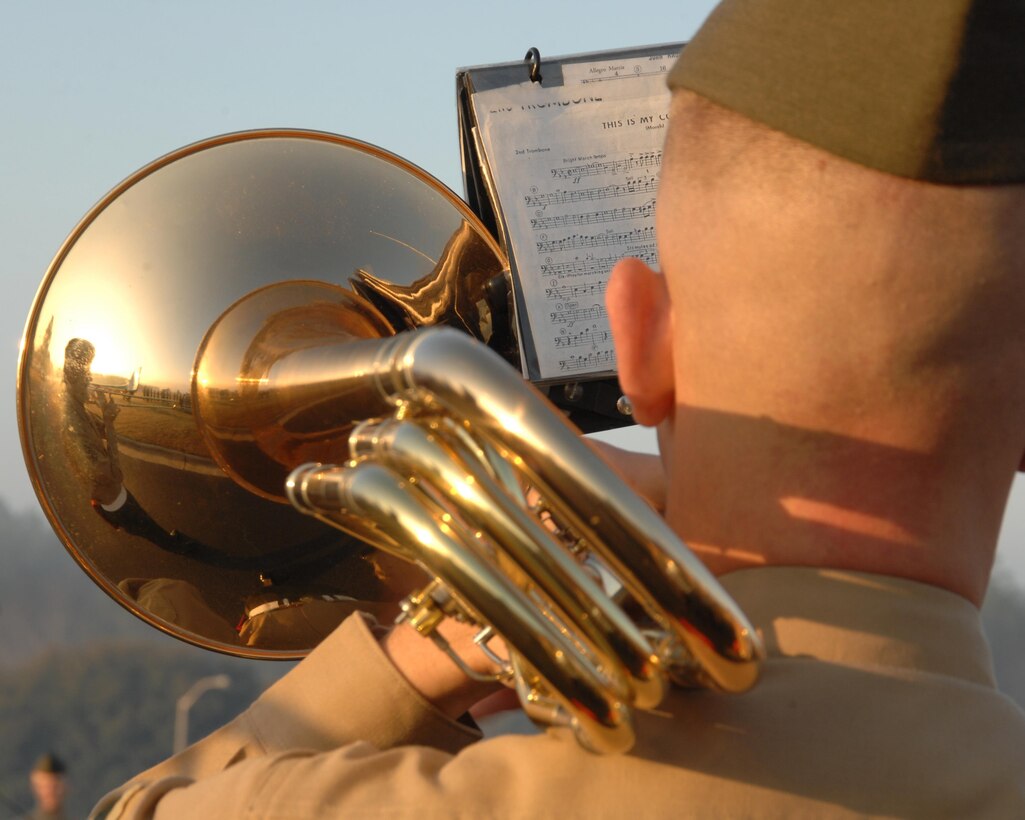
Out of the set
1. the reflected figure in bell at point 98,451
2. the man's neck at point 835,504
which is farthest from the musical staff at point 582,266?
the man's neck at point 835,504

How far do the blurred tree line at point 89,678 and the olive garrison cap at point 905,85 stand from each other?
4322 centimetres

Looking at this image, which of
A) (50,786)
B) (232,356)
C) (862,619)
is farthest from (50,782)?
(862,619)

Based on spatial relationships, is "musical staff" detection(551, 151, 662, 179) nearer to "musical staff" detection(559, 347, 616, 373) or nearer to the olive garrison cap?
"musical staff" detection(559, 347, 616, 373)

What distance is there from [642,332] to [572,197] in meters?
1.05

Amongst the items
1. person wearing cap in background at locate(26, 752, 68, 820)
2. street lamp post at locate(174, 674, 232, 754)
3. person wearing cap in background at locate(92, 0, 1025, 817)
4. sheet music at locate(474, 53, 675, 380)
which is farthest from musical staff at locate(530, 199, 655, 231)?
street lamp post at locate(174, 674, 232, 754)

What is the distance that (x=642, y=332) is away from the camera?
138 cm

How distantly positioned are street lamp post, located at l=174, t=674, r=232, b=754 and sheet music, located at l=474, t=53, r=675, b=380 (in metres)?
40.8

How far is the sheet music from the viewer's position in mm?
2383

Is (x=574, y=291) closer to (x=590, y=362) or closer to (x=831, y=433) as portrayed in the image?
(x=590, y=362)

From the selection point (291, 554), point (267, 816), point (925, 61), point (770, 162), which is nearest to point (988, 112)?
point (925, 61)

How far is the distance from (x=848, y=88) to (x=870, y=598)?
43cm

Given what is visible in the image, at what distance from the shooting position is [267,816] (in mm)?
1233

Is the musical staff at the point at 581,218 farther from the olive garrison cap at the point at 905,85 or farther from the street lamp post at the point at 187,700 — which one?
the street lamp post at the point at 187,700

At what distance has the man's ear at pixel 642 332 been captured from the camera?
4.52 feet
